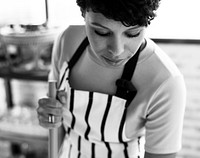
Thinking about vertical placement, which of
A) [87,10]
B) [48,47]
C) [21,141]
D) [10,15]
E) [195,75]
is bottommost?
[21,141]

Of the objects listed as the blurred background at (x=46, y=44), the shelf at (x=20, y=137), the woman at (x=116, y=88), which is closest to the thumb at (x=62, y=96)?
the woman at (x=116, y=88)

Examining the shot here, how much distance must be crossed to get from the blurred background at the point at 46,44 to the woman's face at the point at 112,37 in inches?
33.2

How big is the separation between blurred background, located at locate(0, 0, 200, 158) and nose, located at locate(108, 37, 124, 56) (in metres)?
0.88

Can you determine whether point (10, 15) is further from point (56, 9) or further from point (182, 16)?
point (182, 16)

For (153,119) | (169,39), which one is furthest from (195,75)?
(153,119)

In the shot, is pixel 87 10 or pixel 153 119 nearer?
pixel 87 10

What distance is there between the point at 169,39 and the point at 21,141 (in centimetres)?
126

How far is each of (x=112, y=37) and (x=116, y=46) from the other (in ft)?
0.09

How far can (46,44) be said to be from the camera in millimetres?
1708

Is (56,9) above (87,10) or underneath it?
underneath

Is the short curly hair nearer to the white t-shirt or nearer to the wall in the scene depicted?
the white t-shirt

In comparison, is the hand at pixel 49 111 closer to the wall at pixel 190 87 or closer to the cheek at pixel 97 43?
the cheek at pixel 97 43

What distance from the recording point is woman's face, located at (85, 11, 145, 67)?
780 millimetres

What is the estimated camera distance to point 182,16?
1.72m
